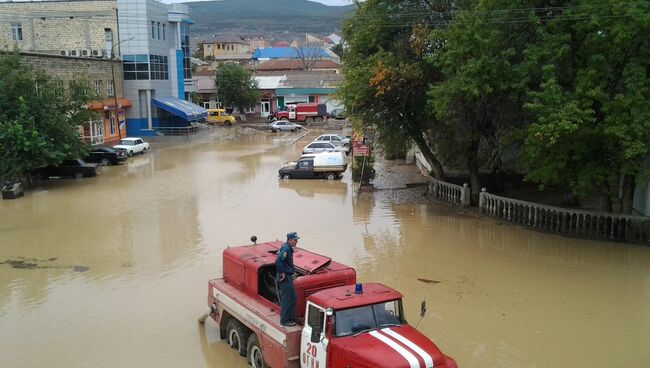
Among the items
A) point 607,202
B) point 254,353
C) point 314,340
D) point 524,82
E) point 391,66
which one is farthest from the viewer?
point 391,66

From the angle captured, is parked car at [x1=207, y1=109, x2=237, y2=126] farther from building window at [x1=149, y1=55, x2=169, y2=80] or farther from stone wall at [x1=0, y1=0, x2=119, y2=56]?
stone wall at [x1=0, y1=0, x2=119, y2=56]

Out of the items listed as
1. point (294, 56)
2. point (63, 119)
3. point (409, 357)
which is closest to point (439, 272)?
point (409, 357)

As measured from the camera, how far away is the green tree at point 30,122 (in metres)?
28.4

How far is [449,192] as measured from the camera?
2547cm

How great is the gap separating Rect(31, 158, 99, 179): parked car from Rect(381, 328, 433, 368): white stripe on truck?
96.2 feet

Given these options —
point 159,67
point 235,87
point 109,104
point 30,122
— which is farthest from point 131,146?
point 235,87

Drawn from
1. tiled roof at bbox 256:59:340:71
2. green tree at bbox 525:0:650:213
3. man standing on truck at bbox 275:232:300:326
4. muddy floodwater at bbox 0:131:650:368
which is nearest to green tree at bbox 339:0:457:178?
muddy floodwater at bbox 0:131:650:368

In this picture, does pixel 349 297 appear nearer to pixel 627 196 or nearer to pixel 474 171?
pixel 627 196

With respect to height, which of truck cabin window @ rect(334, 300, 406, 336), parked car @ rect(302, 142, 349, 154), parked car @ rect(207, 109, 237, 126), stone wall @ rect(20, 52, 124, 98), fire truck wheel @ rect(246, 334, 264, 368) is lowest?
fire truck wheel @ rect(246, 334, 264, 368)

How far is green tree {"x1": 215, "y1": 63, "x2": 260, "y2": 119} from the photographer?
7388cm

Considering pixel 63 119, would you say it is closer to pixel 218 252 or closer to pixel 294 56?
pixel 218 252

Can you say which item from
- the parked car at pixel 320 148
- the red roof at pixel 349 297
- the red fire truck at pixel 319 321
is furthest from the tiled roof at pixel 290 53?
the red roof at pixel 349 297

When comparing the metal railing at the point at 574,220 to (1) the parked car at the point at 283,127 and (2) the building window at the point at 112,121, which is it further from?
(1) the parked car at the point at 283,127

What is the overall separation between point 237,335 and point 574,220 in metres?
13.4
